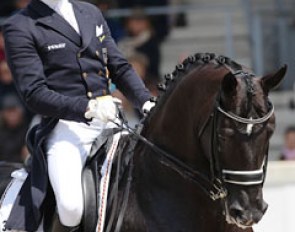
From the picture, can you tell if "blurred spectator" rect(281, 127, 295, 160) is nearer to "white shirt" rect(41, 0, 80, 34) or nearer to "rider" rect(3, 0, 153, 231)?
"rider" rect(3, 0, 153, 231)

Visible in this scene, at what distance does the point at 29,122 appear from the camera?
10.3 metres

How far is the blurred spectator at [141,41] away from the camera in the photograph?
10656mm

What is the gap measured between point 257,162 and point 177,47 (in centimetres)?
703

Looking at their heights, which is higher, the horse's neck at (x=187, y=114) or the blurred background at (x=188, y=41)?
the horse's neck at (x=187, y=114)

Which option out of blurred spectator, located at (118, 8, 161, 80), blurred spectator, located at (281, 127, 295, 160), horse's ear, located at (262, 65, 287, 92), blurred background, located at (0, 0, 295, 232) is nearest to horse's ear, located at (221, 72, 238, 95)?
horse's ear, located at (262, 65, 287, 92)

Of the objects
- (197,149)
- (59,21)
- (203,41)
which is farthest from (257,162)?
(203,41)

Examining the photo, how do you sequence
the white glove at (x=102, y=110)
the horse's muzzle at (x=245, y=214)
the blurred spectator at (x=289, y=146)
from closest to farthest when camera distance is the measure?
the horse's muzzle at (x=245, y=214) < the white glove at (x=102, y=110) < the blurred spectator at (x=289, y=146)

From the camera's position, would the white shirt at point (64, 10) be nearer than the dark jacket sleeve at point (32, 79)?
No

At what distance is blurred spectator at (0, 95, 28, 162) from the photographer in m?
10.1

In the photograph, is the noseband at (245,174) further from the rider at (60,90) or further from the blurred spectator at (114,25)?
the blurred spectator at (114,25)

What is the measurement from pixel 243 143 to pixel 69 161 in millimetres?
1114

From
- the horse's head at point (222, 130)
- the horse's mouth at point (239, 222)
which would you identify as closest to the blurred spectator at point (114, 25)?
the horse's head at point (222, 130)

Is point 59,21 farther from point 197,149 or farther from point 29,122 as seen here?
point 29,122

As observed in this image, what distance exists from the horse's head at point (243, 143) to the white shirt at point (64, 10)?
47.6 inches
